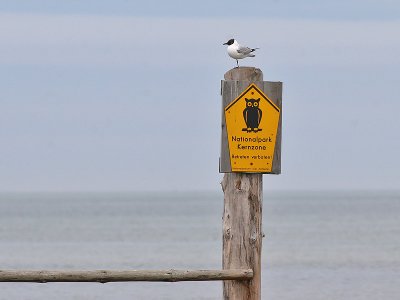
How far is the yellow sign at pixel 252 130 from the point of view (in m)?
Result: 9.13

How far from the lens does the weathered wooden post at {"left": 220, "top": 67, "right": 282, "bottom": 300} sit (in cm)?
913

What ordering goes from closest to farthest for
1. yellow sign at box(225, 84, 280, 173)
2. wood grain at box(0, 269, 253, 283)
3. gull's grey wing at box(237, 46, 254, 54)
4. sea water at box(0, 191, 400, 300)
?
wood grain at box(0, 269, 253, 283) < yellow sign at box(225, 84, 280, 173) < gull's grey wing at box(237, 46, 254, 54) < sea water at box(0, 191, 400, 300)

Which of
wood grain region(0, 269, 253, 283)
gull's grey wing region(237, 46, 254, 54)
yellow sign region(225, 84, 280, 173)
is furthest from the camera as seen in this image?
gull's grey wing region(237, 46, 254, 54)

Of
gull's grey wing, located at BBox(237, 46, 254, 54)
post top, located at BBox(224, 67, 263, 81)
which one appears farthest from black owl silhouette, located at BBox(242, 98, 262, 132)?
gull's grey wing, located at BBox(237, 46, 254, 54)

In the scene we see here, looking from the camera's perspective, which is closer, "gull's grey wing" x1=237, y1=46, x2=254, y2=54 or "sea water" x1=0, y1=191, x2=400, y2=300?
"gull's grey wing" x1=237, y1=46, x2=254, y2=54

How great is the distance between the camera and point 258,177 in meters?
9.27

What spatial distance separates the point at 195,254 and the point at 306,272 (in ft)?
44.3

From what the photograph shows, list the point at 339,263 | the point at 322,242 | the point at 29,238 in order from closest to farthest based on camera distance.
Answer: the point at 339,263 < the point at 322,242 < the point at 29,238

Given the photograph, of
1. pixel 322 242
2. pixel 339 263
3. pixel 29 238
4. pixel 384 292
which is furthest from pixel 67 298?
pixel 29 238

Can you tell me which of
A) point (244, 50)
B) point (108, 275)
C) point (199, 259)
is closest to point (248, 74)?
point (244, 50)

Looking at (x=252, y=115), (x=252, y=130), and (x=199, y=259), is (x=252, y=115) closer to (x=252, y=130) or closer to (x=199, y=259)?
(x=252, y=130)

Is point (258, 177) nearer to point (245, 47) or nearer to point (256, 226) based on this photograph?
point (256, 226)

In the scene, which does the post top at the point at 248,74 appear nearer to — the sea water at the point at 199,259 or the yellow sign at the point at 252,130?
the yellow sign at the point at 252,130

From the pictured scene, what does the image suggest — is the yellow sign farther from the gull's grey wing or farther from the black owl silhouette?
the gull's grey wing
